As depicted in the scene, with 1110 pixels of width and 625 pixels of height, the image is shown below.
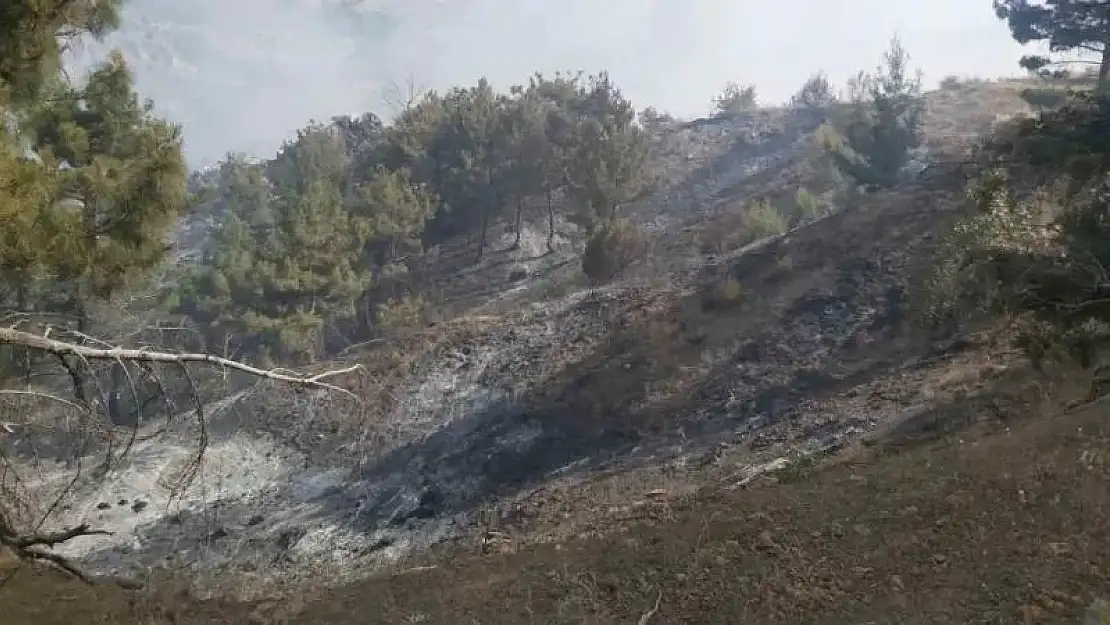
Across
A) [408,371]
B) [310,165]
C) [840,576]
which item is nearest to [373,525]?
[408,371]

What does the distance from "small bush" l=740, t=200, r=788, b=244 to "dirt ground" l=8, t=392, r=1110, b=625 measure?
18.6 meters

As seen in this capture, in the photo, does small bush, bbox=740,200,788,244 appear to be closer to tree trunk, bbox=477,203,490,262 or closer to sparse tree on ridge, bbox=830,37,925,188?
sparse tree on ridge, bbox=830,37,925,188

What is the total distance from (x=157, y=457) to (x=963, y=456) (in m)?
18.9

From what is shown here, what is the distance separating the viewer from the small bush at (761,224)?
2736cm

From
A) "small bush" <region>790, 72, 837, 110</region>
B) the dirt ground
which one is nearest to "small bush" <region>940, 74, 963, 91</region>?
"small bush" <region>790, 72, 837, 110</region>

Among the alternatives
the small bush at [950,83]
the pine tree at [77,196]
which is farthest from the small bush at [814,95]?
the pine tree at [77,196]

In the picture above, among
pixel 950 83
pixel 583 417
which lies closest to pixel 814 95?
pixel 950 83

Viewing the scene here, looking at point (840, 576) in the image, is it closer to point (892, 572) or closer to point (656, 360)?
point (892, 572)

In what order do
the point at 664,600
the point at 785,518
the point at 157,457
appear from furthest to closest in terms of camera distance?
the point at 157,457 → the point at 785,518 → the point at 664,600

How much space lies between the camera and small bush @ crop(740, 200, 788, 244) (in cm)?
2736

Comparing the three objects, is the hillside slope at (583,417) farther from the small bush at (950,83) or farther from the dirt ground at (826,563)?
the small bush at (950,83)

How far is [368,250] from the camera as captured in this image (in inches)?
1232

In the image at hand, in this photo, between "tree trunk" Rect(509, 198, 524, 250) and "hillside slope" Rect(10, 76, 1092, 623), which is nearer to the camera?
"hillside slope" Rect(10, 76, 1092, 623)

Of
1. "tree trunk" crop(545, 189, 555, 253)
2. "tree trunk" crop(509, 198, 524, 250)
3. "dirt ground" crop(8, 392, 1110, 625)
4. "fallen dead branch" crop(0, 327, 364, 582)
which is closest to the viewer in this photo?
"fallen dead branch" crop(0, 327, 364, 582)
